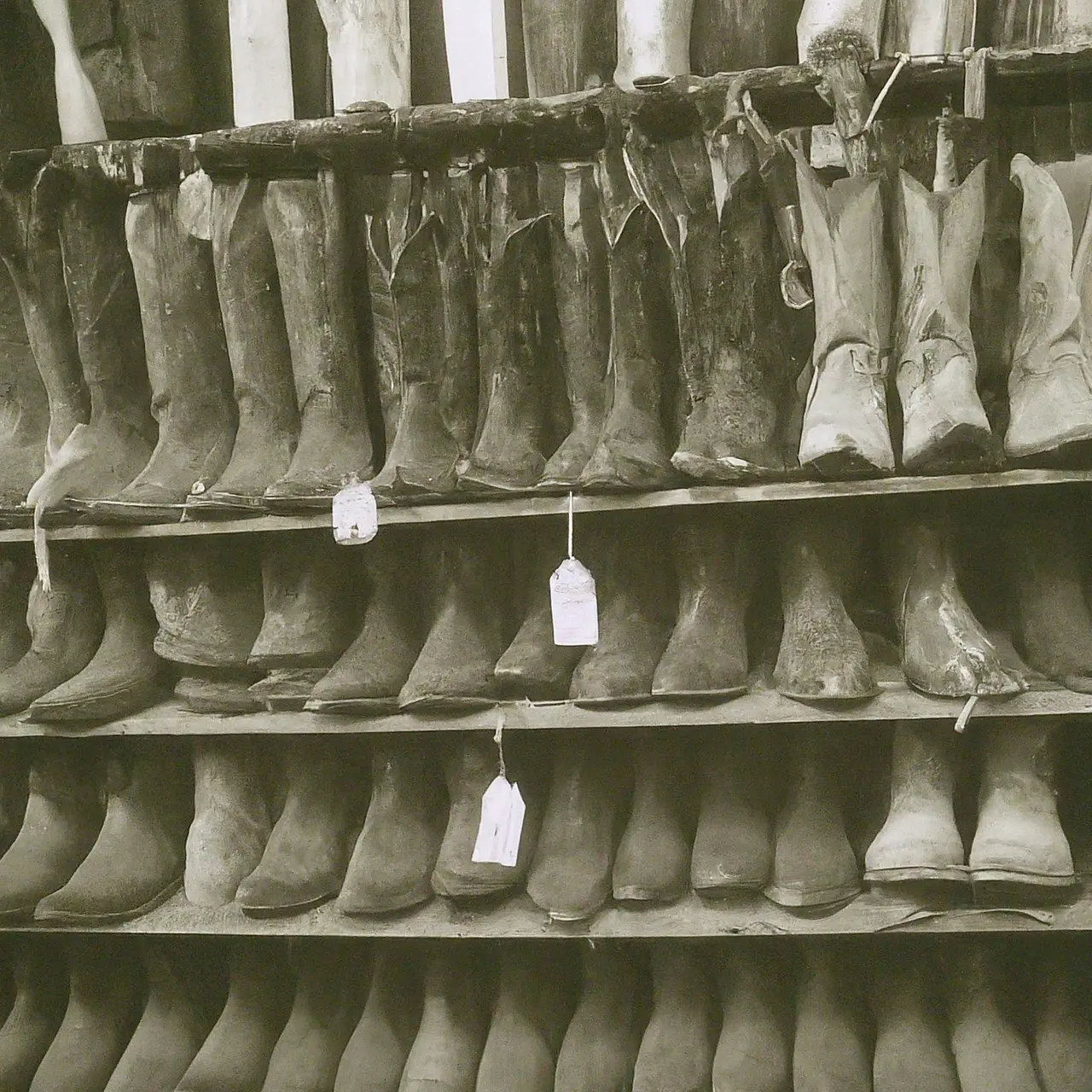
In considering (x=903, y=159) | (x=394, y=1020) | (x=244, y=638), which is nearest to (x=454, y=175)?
(x=903, y=159)

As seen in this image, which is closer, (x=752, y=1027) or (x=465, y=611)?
(x=752, y=1027)

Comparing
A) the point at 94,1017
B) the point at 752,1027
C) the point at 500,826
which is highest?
the point at 500,826

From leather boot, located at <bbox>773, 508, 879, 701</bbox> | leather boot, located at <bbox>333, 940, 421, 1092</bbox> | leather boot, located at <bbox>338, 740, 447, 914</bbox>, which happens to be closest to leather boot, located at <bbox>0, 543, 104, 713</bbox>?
leather boot, located at <bbox>338, 740, 447, 914</bbox>

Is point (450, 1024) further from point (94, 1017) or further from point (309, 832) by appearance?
point (94, 1017)

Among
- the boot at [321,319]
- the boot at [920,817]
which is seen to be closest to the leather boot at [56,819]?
the boot at [321,319]

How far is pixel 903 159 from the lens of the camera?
1935 millimetres

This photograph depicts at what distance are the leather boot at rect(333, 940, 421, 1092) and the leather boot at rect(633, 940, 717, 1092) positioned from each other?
44cm

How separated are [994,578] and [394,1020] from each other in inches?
54.3

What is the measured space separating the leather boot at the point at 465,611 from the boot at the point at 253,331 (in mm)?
353

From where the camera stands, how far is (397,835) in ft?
6.45

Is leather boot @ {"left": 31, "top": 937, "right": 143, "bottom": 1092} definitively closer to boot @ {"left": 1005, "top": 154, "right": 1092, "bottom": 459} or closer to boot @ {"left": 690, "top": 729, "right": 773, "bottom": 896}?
boot @ {"left": 690, "top": 729, "right": 773, "bottom": 896}

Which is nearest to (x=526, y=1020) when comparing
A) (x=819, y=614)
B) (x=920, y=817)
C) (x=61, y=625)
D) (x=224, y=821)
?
(x=224, y=821)

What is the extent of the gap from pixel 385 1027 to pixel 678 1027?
543 mm

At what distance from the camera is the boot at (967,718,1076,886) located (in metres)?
1.66
